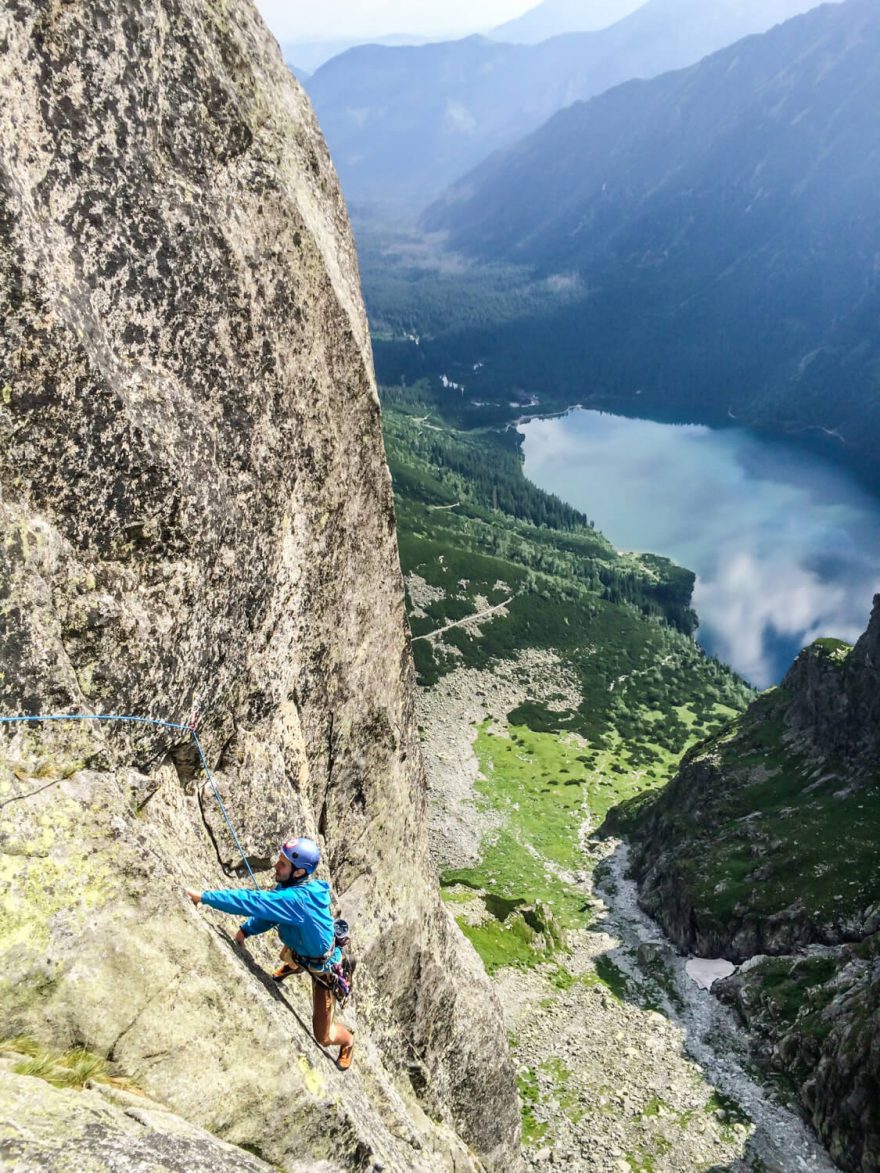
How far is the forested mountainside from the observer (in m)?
48.4

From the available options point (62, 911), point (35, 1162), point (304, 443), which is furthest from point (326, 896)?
point (304, 443)

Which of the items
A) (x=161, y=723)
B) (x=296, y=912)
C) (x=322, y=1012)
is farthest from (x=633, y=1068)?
(x=161, y=723)

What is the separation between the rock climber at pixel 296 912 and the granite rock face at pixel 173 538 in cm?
50

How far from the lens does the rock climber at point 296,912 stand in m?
A: 11.7

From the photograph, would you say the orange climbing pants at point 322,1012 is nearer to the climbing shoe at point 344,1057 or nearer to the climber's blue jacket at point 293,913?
the climbing shoe at point 344,1057

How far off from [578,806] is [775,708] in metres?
43.7

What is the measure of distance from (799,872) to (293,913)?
7130cm

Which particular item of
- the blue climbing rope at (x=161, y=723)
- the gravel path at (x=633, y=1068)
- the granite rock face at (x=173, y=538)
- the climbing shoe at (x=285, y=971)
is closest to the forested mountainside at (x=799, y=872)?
the gravel path at (x=633, y=1068)

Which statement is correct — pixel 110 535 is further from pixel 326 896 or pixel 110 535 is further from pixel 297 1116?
pixel 297 1116

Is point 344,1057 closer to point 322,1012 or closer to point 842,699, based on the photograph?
point 322,1012

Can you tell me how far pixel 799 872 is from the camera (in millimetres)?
71562

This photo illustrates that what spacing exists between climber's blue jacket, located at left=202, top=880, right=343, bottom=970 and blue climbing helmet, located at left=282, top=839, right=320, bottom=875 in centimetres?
37

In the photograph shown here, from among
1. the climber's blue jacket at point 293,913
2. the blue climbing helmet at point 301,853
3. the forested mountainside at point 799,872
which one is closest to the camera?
the climber's blue jacket at point 293,913

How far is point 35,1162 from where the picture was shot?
24.3ft
